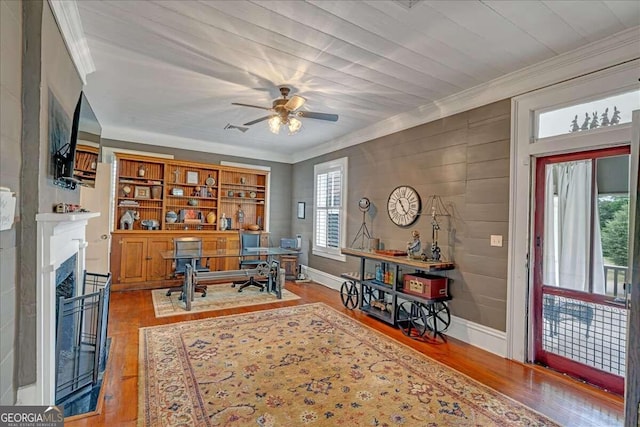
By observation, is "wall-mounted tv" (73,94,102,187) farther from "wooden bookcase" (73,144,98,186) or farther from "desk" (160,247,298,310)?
"desk" (160,247,298,310)

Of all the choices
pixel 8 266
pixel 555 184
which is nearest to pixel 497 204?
pixel 555 184

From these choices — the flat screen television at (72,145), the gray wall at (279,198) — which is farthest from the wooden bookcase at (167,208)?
the flat screen television at (72,145)

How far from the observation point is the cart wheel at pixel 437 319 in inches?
142

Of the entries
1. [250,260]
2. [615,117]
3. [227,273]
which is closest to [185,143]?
[250,260]

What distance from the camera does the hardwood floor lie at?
2139 mm

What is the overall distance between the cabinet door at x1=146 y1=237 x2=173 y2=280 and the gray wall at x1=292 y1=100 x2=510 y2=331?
3885 millimetres

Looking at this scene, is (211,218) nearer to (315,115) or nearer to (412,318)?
(315,115)

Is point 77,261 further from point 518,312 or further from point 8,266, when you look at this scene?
point 518,312

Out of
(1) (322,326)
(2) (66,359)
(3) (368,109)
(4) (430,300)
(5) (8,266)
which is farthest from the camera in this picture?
(3) (368,109)

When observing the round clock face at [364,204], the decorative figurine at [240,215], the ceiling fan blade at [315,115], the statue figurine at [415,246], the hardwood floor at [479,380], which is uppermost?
the ceiling fan blade at [315,115]

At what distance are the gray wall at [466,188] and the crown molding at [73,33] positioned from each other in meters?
3.62

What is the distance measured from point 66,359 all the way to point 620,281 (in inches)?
175

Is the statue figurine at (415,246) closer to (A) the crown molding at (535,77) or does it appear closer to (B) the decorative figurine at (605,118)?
(A) the crown molding at (535,77)

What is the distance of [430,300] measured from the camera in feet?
11.3
